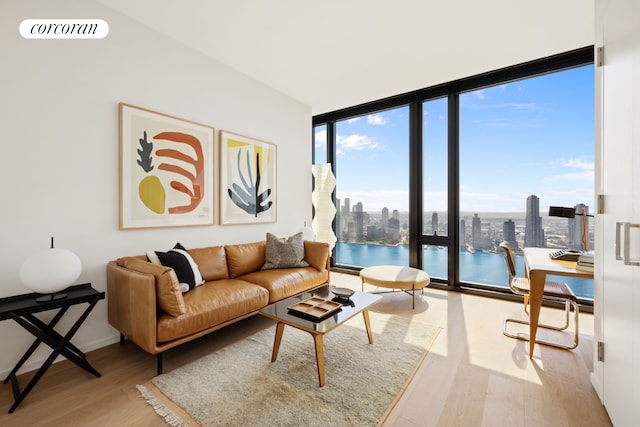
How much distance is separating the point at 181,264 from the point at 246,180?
1556 mm

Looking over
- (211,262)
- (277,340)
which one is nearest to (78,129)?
(211,262)

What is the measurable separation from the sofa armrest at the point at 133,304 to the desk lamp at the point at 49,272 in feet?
1.05

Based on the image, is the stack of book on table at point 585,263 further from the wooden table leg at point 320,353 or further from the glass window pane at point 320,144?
the glass window pane at point 320,144

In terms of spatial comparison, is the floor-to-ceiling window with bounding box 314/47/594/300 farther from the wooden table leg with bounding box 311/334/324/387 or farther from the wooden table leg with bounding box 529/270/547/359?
the wooden table leg with bounding box 311/334/324/387

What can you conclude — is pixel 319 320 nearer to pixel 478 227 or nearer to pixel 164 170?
pixel 164 170

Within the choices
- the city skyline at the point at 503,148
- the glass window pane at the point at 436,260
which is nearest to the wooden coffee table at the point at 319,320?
the glass window pane at the point at 436,260

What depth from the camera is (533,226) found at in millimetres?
3504

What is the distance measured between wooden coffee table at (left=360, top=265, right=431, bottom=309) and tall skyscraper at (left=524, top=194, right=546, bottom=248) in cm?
140

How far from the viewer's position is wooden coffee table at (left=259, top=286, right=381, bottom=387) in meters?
1.82

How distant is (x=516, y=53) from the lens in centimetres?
314

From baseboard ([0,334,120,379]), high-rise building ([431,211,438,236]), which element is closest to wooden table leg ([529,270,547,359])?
high-rise building ([431,211,438,236])

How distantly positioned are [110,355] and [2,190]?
1.45 metres

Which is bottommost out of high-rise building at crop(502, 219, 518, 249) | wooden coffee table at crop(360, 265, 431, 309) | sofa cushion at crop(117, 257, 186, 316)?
wooden coffee table at crop(360, 265, 431, 309)

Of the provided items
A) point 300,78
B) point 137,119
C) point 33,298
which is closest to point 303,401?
point 33,298
